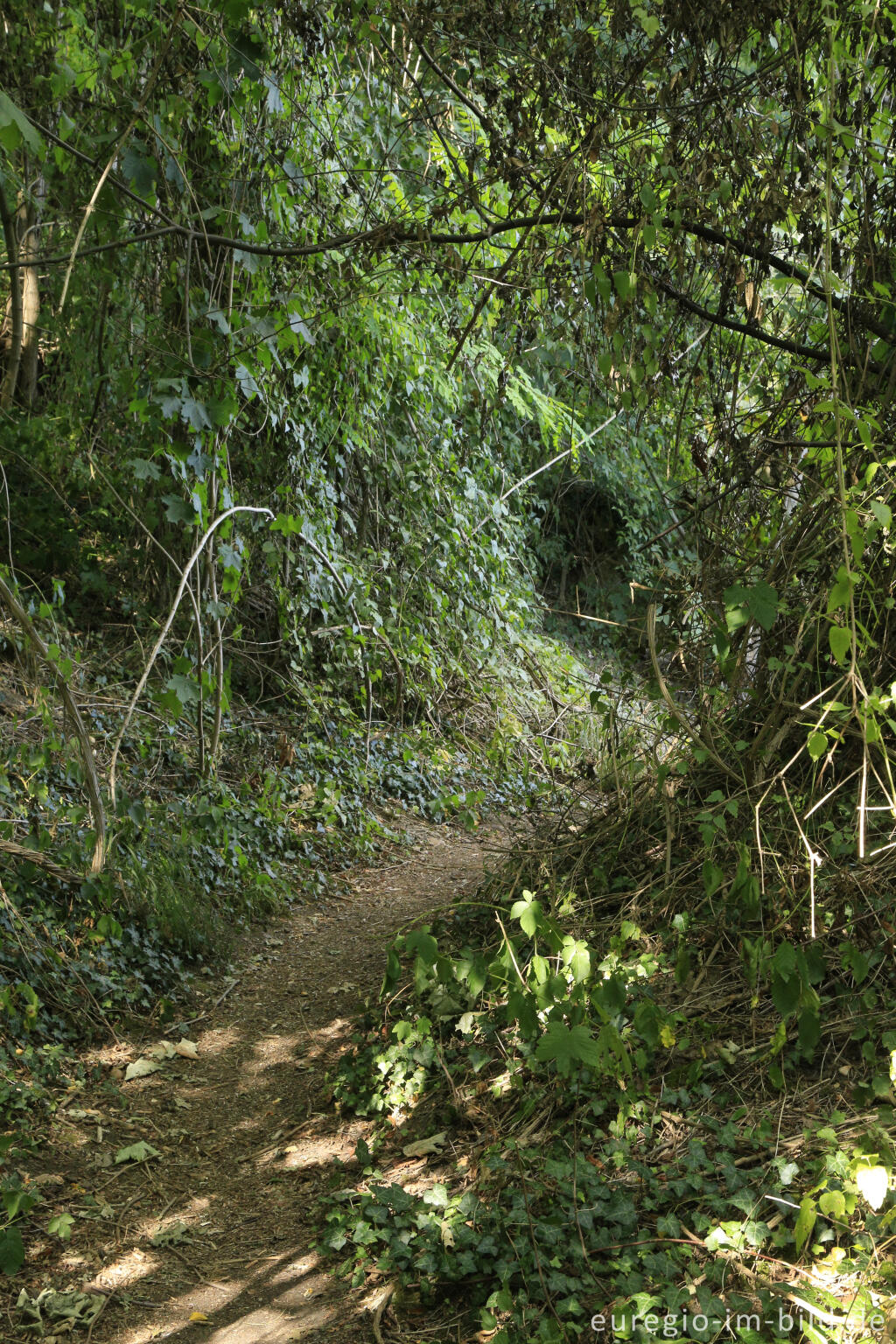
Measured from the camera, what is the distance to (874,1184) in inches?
82.2

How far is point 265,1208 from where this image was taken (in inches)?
132

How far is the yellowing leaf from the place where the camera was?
208 centimetres

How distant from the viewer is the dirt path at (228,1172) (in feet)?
9.36

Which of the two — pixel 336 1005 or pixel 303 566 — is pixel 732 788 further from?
pixel 303 566

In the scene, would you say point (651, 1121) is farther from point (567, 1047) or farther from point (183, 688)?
point (183, 688)

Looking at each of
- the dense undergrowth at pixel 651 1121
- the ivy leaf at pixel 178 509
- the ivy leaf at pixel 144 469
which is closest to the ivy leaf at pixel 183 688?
the ivy leaf at pixel 178 509

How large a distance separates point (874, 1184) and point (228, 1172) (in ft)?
7.80

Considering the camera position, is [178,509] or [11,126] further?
[178,509]

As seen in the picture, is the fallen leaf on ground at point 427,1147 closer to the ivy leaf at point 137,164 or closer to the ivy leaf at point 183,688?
the ivy leaf at point 183,688

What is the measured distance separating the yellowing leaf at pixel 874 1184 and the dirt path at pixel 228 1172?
1.39 m

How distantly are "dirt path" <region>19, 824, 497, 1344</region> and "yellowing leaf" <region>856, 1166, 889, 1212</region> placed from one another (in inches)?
54.5

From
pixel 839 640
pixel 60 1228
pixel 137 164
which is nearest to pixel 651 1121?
pixel 839 640

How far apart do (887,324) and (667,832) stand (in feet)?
6.55

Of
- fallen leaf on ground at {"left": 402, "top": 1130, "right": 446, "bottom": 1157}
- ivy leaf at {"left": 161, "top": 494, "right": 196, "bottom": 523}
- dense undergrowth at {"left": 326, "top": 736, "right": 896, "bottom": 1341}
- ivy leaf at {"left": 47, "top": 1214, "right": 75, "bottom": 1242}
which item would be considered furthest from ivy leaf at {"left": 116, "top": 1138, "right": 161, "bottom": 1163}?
ivy leaf at {"left": 161, "top": 494, "right": 196, "bottom": 523}
